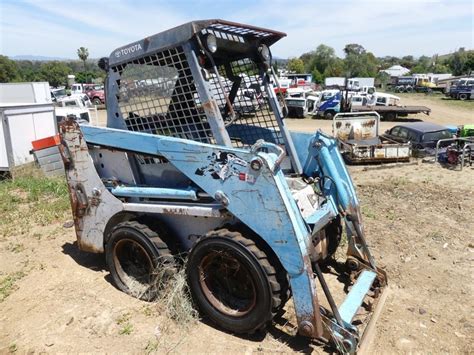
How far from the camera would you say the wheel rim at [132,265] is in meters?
4.12

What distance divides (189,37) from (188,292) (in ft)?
7.30

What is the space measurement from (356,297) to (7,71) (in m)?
61.4

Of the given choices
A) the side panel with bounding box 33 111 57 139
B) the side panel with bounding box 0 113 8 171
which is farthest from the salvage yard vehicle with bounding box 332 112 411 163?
the side panel with bounding box 0 113 8 171

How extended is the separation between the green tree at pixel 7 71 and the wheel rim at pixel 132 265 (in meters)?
57.1

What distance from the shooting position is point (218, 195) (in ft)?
10.8

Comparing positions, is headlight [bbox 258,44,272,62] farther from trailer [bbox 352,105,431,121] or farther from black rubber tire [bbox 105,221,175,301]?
trailer [bbox 352,105,431,121]

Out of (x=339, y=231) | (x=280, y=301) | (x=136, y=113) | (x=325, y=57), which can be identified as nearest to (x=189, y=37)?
(x=136, y=113)

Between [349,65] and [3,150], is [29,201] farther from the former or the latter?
[349,65]

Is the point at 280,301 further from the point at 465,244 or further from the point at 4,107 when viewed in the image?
the point at 4,107

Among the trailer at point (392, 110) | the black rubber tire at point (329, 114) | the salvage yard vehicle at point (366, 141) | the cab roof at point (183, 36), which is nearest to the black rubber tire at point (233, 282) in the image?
the cab roof at point (183, 36)

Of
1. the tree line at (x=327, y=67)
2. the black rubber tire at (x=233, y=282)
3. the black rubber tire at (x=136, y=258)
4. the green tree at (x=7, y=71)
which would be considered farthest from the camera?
the tree line at (x=327, y=67)

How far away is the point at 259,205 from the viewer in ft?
10.1

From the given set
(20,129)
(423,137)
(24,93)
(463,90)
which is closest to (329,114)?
(423,137)

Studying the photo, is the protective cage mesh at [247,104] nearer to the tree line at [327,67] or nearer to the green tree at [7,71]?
the tree line at [327,67]
